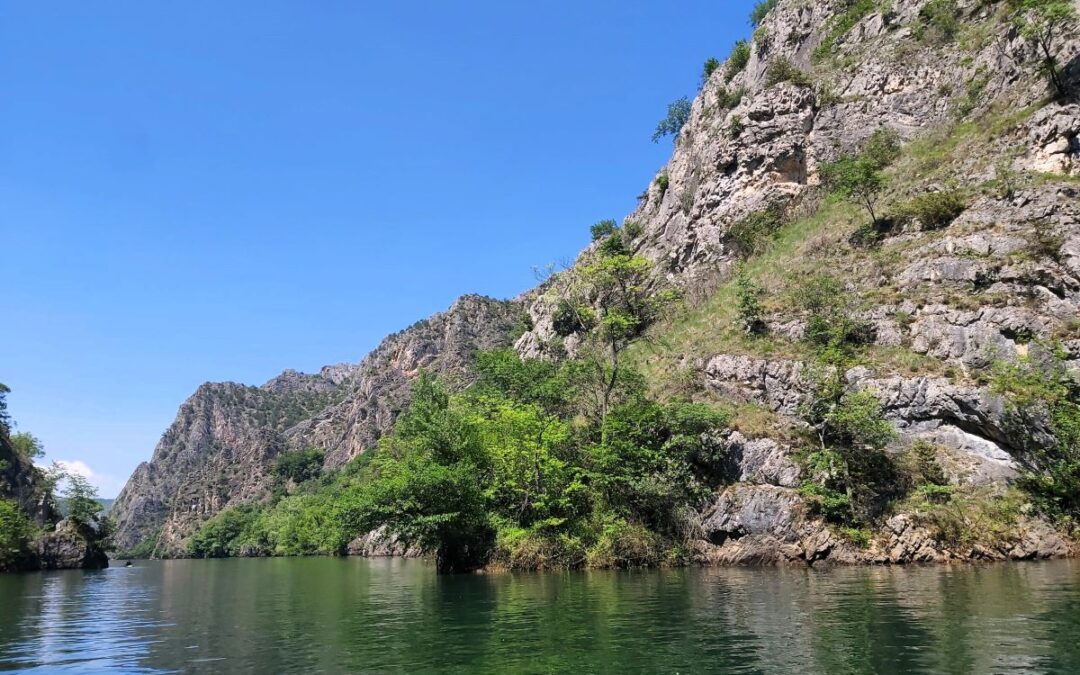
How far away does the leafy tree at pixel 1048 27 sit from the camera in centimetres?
5378

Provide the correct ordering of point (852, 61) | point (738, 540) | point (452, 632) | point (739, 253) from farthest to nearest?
1. point (852, 61)
2. point (739, 253)
3. point (738, 540)
4. point (452, 632)

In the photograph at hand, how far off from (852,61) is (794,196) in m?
19.6

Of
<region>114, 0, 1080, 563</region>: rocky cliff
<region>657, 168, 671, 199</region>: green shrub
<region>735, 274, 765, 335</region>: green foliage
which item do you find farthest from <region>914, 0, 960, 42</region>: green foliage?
<region>735, 274, 765, 335</region>: green foliage

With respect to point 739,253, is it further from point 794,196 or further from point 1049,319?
point 1049,319

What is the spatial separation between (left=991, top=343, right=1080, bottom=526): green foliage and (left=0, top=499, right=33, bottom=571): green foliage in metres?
95.7

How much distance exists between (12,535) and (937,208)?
104128mm

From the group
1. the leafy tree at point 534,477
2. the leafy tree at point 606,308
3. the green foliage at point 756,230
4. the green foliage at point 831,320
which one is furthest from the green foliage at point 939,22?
the leafy tree at point 534,477

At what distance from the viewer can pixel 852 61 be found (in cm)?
7800

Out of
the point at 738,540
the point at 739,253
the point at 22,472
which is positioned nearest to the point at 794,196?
the point at 739,253

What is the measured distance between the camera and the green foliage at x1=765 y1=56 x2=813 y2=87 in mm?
78262

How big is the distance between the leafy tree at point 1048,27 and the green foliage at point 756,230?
85.0 ft

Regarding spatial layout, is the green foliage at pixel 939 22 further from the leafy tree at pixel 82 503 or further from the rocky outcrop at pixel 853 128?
the leafy tree at pixel 82 503

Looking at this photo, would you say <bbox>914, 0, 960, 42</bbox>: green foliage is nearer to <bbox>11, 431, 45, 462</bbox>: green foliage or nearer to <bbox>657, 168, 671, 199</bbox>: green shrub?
<bbox>657, 168, 671, 199</bbox>: green shrub

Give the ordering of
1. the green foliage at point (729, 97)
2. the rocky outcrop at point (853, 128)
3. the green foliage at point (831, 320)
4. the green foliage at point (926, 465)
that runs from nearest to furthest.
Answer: the green foliage at point (926, 465) → the green foliage at point (831, 320) → the rocky outcrop at point (853, 128) → the green foliage at point (729, 97)
